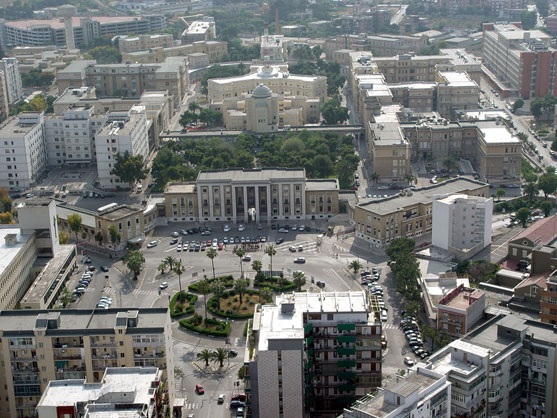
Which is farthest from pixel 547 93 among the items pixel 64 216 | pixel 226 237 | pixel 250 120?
pixel 64 216

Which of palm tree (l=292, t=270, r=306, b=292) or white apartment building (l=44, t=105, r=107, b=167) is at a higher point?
white apartment building (l=44, t=105, r=107, b=167)

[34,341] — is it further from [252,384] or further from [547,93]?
[547,93]

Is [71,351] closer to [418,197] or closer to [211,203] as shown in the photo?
[211,203]

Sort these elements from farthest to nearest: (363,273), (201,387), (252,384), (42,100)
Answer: (42,100) → (363,273) → (201,387) → (252,384)

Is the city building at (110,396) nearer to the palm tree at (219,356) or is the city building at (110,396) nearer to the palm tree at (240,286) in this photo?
the palm tree at (219,356)

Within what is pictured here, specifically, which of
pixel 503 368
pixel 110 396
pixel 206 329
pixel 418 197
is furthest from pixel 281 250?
pixel 110 396

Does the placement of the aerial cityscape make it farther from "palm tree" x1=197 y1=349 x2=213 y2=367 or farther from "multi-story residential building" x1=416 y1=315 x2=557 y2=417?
"palm tree" x1=197 y1=349 x2=213 y2=367

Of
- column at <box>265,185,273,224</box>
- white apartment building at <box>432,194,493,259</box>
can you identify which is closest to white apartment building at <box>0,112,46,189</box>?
column at <box>265,185,273,224</box>
